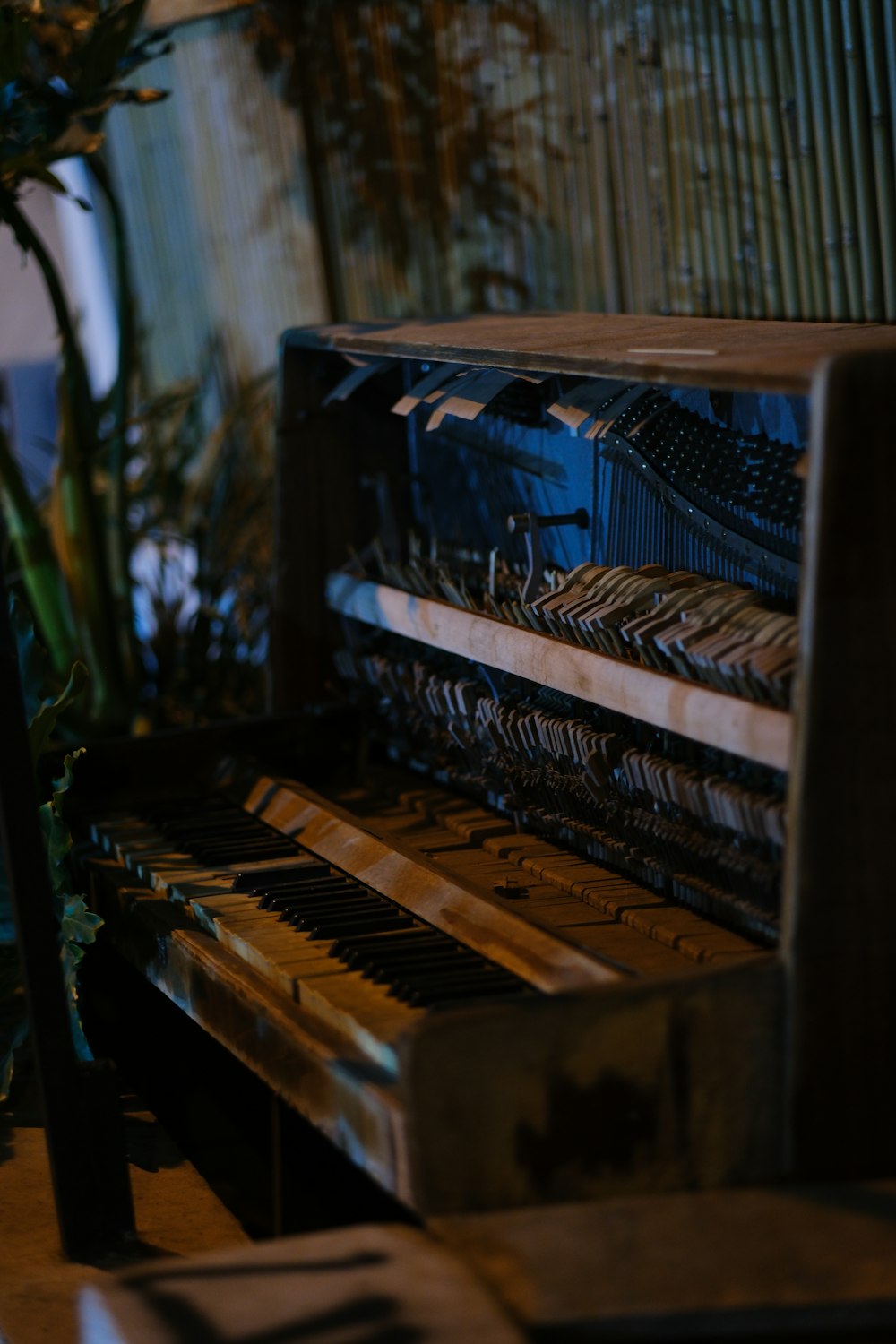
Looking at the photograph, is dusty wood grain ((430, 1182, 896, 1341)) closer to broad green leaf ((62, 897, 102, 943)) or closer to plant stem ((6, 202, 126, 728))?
broad green leaf ((62, 897, 102, 943))

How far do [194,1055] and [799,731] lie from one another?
201cm

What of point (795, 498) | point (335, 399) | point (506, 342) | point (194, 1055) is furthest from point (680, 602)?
point (194, 1055)

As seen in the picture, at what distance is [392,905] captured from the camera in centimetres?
279

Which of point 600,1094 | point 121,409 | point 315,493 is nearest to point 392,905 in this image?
point 600,1094

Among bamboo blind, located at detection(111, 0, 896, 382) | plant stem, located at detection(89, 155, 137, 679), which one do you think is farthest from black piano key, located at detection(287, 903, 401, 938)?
plant stem, located at detection(89, 155, 137, 679)

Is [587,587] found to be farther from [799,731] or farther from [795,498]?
[799,731]

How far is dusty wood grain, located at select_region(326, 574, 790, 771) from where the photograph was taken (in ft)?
7.10

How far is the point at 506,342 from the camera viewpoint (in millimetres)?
2715

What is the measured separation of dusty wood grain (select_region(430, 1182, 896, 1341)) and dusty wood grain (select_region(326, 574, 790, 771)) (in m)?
0.55

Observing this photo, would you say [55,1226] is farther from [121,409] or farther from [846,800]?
[121,409]

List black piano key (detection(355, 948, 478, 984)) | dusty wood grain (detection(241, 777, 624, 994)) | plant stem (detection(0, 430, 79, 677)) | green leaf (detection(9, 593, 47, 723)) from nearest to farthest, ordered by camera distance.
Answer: dusty wood grain (detection(241, 777, 624, 994)) → black piano key (detection(355, 948, 478, 984)) → green leaf (detection(9, 593, 47, 723)) → plant stem (detection(0, 430, 79, 677))

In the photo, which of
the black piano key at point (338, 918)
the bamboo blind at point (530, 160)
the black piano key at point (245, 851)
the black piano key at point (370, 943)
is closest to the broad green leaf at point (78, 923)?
the black piano key at point (245, 851)

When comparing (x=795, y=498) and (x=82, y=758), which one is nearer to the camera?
(x=795, y=498)

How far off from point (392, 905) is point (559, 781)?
0.41 metres
